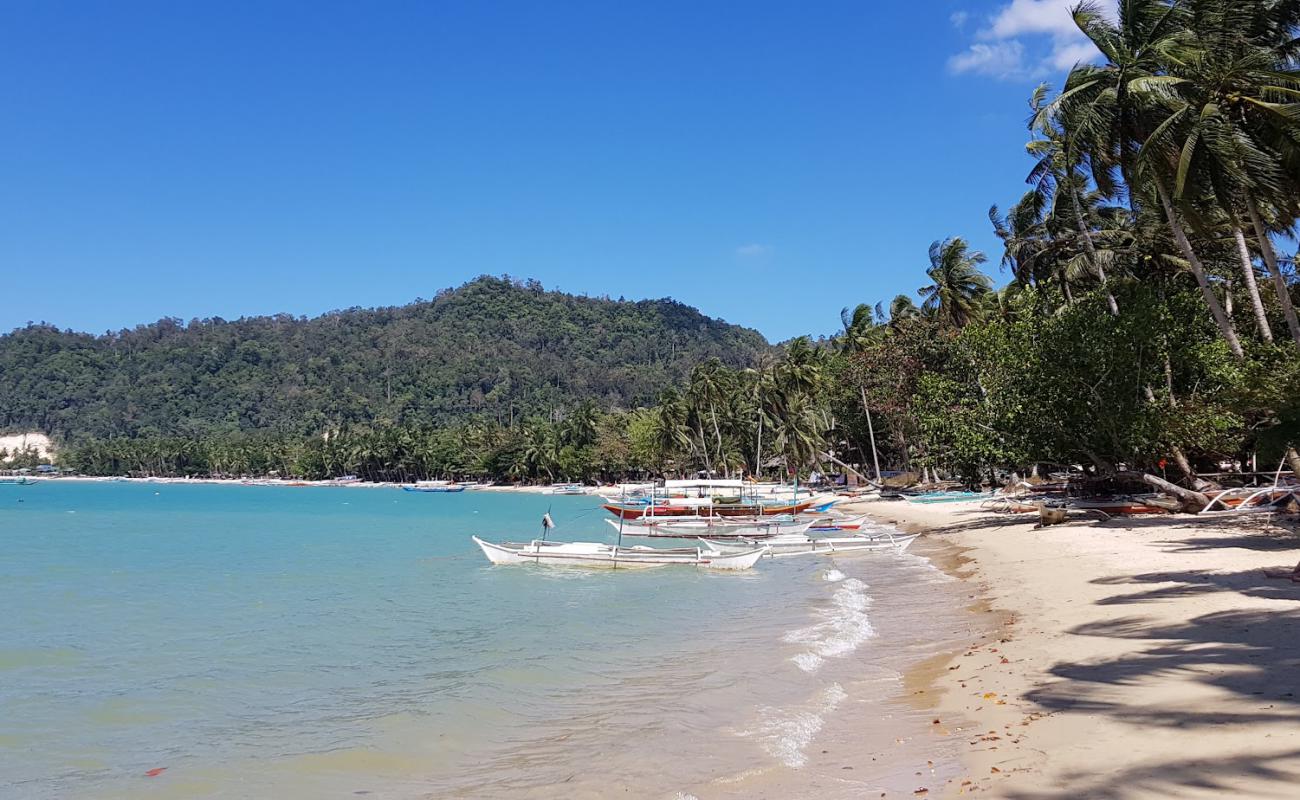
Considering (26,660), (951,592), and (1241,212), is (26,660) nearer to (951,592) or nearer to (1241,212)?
(951,592)

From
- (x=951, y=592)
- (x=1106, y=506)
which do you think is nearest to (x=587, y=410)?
(x=1106, y=506)

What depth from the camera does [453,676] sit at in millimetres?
14523

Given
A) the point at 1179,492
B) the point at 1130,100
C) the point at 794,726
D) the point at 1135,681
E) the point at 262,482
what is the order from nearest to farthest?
the point at 1135,681, the point at 794,726, the point at 1130,100, the point at 1179,492, the point at 262,482

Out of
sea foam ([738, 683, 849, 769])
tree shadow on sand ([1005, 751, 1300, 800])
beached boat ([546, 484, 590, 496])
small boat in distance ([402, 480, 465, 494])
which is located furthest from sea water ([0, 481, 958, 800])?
small boat in distance ([402, 480, 465, 494])

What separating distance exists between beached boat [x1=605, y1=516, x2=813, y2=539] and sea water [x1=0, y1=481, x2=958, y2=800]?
6.19 meters

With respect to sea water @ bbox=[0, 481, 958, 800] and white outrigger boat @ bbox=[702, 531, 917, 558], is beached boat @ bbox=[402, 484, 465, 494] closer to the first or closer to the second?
sea water @ bbox=[0, 481, 958, 800]

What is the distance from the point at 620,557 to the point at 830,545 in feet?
25.8

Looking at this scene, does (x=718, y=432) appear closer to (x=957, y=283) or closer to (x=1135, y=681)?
(x=957, y=283)

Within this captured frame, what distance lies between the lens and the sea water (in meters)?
9.70

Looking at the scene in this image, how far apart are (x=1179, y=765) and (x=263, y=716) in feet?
37.1

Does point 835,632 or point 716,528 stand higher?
point 716,528

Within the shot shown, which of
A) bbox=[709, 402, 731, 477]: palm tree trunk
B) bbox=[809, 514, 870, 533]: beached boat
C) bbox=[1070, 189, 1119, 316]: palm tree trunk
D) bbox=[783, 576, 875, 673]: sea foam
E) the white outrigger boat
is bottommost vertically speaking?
bbox=[783, 576, 875, 673]: sea foam

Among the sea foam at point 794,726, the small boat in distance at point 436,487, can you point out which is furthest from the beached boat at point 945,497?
the small boat in distance at point 436,487

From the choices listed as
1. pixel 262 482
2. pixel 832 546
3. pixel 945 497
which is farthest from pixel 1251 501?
pixel 262 482
